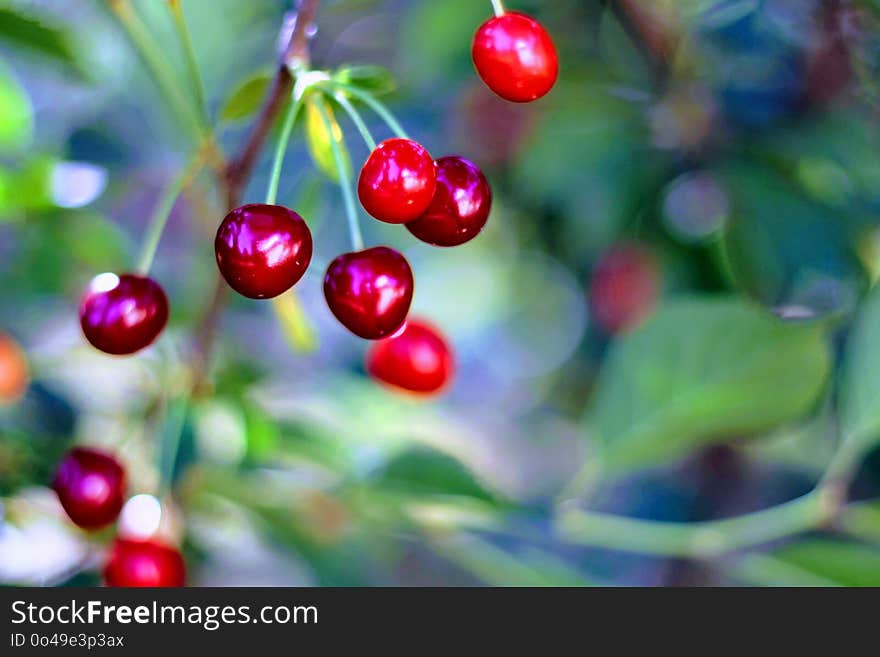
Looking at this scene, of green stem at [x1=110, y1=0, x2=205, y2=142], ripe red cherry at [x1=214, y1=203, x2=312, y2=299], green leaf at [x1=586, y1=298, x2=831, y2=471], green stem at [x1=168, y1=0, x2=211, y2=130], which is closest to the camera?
ripe red cherry at [x1=214, y1=203, x2=312, y2=299]

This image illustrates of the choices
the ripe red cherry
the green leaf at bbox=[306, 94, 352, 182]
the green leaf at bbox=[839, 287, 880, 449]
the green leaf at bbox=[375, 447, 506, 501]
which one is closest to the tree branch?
the green leaf at bbox=[306, 94, 352, 182]

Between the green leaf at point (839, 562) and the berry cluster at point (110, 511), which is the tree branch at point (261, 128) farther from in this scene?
the green leaf at point (839, 562)

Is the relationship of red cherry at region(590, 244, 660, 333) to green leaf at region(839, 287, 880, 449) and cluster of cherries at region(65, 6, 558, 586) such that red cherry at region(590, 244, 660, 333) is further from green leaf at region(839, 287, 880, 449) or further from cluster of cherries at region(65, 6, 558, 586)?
cluster of cherries at region(65, 6, 558, 586)

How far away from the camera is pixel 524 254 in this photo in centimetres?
224

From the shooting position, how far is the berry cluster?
1092 mm

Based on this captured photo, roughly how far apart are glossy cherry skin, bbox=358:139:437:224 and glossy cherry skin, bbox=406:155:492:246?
3 centimetres

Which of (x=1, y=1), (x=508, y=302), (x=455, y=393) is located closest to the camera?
(x=1, y=1)

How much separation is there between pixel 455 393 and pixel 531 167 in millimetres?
1155

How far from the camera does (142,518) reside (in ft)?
4.04

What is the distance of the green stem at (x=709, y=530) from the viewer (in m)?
1.41

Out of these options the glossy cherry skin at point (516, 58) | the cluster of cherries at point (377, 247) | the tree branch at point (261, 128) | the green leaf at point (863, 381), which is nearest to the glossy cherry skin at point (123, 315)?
the cluster of cherries at point (377, 247)

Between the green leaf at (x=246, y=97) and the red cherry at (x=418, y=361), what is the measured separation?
0.33 meters

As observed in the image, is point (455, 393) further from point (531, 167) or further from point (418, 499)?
point (418, 499)
